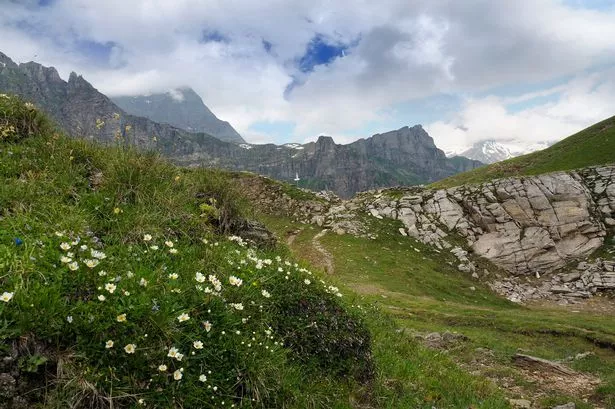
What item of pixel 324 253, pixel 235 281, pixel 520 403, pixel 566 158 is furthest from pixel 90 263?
pixel 566 158

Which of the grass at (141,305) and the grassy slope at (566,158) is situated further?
the grassy slope at (566,158)

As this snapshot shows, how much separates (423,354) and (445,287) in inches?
1126

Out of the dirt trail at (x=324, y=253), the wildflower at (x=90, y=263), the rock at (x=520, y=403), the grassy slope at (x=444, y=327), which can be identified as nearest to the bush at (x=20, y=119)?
the wildflower at (x=90, y=263)

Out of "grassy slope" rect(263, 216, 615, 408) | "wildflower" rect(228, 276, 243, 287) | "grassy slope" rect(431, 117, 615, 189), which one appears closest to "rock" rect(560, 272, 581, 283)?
"grassy slope" rect(263, 216, 615, 408)

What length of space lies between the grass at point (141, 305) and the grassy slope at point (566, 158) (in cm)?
7078

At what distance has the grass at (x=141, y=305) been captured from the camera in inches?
170

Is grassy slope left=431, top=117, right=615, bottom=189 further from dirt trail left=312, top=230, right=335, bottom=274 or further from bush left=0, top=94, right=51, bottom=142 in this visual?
bush left=0, top=94, right=51, bottom=142

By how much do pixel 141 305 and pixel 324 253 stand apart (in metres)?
38.8

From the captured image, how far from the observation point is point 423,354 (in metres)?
11.5

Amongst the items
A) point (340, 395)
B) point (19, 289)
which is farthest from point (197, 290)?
point (340, 395)

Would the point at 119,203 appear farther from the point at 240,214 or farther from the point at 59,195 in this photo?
the point at 240,214

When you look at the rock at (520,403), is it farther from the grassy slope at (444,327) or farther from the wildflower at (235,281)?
the wildflower at (235,281)

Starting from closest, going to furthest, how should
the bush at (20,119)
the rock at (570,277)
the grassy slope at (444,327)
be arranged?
the grassy slope at (444,327) → the bush at (20,119) → the rock at (570,277)

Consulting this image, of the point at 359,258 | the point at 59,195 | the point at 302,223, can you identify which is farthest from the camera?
the point at 302,223
